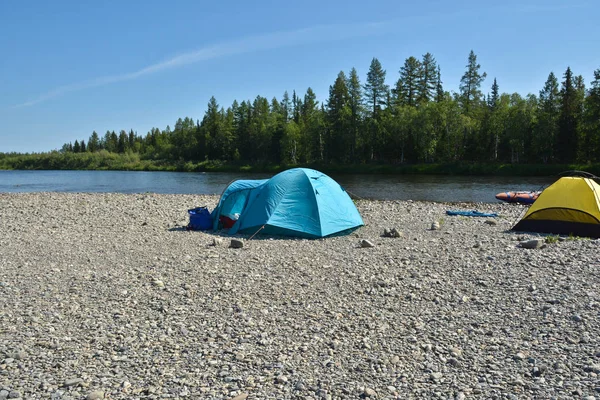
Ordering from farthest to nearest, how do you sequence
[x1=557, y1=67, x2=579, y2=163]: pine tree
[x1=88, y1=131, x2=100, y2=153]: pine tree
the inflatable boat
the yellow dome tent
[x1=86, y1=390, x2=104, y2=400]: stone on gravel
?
1. [x1=88, y1=131, x2=100, y2=153]: pine tree
2. [x1=557, y1=67, x2=579, y2=163]: pine tree
3. the inflatable boat
4. the yellow dome tent
5. [x1=86, y1=390, x2=104, y2=400]: stone on gravel

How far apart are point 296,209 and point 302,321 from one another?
25.6 ft

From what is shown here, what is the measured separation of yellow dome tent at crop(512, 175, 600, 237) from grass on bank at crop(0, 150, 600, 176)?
155 feet

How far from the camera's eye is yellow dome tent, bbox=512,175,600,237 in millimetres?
14375

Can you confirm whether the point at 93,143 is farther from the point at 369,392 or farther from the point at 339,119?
the point at 369,392

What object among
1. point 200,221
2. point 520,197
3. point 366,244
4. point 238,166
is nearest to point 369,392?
point 366,244

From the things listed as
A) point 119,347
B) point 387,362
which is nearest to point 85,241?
point 119,347

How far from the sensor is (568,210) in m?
14.7

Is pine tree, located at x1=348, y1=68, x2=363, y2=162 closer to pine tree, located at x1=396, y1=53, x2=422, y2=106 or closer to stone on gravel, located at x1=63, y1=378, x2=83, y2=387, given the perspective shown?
pine tree, located at x1=396, y1=53, x2=422, y2=106

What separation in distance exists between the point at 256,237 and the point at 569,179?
11.0 m

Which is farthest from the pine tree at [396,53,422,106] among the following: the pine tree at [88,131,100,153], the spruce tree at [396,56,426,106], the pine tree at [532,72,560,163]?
the pine tree at [88,131,100,153]

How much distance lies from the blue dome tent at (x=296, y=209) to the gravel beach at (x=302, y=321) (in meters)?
1.57

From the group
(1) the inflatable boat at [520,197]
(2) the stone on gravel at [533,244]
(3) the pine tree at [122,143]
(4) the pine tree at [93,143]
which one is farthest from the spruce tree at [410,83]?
(4) the pine tree at [93,143]

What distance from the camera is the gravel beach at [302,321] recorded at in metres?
5.31

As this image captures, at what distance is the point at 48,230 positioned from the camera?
16.5 m
